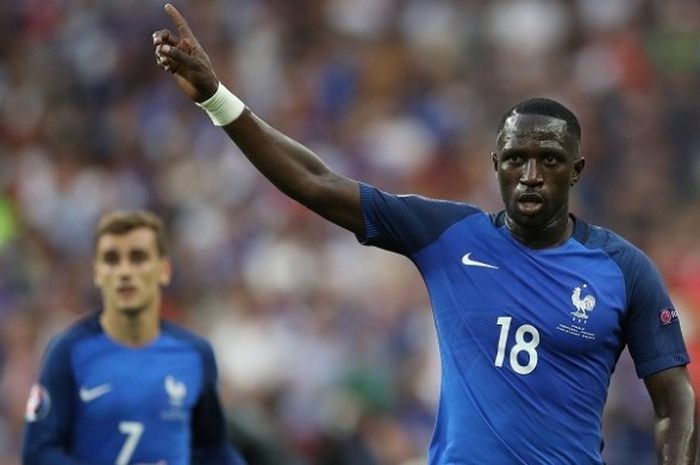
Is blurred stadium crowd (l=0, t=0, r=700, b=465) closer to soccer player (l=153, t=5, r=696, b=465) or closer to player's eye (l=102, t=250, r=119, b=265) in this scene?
player's eye (l=102, t=250, r=119, b=265)

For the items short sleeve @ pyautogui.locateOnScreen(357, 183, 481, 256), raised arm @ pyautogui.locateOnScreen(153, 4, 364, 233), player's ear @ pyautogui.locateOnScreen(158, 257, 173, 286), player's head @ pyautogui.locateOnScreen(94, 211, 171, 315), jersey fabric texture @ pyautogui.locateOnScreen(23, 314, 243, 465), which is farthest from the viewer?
player's ear @ pyautogui.locateOnScreen(158, 257, 173, 286)

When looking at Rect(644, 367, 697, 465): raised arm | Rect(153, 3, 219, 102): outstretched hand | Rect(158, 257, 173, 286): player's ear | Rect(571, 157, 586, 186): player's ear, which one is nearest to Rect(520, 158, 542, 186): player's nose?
Rect(571, 157, 586, 186): player's ear

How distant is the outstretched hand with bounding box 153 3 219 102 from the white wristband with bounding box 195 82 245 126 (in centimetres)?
2

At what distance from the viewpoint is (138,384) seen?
26.2 ft

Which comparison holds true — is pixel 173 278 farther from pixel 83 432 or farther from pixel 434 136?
pixel 83 432

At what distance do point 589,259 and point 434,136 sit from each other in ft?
31.9

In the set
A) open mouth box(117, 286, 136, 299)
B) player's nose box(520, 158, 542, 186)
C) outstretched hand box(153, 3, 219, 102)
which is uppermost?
outstretched hand box(153, 3, 219, 102)

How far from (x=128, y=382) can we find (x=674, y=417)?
10.2 feet

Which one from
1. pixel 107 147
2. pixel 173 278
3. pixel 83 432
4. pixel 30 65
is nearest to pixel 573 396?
pixel 83 432

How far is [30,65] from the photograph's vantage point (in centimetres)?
1792

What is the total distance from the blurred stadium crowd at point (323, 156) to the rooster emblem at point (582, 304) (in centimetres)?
562

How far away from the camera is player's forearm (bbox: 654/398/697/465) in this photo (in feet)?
18.9

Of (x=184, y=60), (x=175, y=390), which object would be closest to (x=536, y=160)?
(x=184, y=60)

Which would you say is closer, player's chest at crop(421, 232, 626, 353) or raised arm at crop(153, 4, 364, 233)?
raised arm at crop(153, 4, 364, 233)
